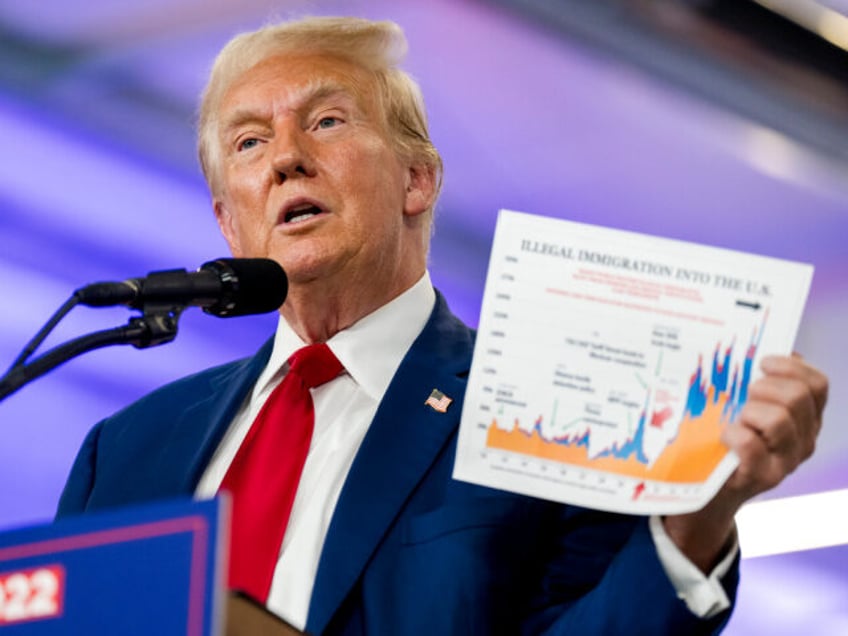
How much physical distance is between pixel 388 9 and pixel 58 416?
1.21 m

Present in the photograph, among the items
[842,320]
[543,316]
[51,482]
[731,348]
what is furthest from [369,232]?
[842,320]

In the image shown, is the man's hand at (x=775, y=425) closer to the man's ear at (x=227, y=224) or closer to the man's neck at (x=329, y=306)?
the man's neck at (x=329, y=306)

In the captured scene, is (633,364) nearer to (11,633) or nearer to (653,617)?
(653,617)

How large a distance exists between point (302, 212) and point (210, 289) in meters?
0.78

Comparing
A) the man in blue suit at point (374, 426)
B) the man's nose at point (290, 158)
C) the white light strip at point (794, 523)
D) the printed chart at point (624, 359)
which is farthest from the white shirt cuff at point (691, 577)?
the white light strip at point (794, 523)

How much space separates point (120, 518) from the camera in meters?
1.30

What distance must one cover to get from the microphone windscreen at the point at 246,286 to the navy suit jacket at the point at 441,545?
1.27ft

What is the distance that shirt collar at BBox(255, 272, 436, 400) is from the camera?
7.91 feet

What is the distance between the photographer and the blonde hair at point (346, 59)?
8.87 feet

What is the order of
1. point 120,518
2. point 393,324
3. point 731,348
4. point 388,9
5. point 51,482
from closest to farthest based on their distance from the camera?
point 120,518
point 731,348
point 393,324
point 51,482
point 388,9

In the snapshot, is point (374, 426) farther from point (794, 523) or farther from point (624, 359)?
point (794, 523)

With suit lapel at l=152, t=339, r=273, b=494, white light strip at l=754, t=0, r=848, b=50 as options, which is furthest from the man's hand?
white light strip at l=754, t=0, r=848, b=50

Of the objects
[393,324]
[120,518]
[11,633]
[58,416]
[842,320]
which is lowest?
[11,633]

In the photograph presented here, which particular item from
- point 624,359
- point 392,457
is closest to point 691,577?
point 624,359
